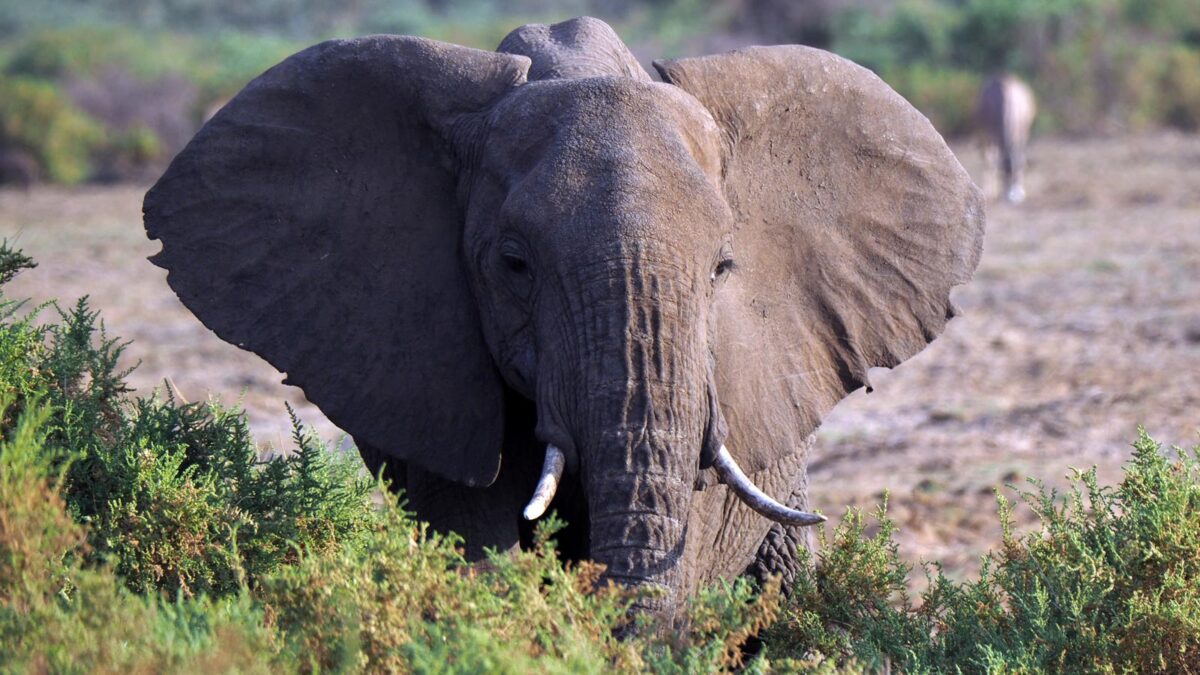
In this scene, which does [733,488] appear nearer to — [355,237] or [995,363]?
[355,237]

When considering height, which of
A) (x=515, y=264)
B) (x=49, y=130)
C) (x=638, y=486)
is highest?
(x=49, y=130)

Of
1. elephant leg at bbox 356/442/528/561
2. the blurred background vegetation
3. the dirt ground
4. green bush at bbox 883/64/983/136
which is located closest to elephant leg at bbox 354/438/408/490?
elephant leg at bbox 356/442/528/561

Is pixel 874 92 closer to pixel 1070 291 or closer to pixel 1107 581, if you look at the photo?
pixel 1107 581

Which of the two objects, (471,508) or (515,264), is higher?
(515,264)

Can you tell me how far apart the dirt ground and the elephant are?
74cm

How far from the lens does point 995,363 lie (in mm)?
9680

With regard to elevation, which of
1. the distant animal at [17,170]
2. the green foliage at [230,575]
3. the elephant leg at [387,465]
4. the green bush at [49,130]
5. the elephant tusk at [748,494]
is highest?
the green bush at [49,130]

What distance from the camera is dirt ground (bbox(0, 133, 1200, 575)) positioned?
732 centimetres

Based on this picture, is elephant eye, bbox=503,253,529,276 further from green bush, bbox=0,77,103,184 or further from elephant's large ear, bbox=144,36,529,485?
green bush, bbox=0,77,103,184

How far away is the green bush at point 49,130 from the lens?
2155cm

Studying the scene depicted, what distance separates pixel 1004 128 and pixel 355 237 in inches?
639

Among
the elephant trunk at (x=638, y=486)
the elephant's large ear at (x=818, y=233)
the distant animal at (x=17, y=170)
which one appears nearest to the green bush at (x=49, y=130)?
the distant animal at (x=17, y=170)

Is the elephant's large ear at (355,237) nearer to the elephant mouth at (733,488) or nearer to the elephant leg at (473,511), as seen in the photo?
the elephant leg at (473,511)

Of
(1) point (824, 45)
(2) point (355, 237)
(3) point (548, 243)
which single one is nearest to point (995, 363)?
(2) point (355, 237)
